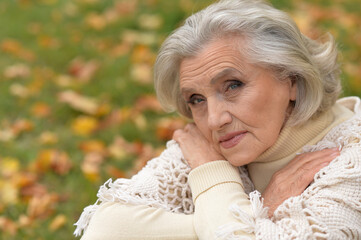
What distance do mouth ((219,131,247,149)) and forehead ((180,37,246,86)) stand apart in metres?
0.30

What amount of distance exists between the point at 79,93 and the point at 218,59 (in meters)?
2.88

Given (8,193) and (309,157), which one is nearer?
(309,157)

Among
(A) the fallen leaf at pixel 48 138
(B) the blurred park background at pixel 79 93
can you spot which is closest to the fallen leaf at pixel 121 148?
(B) the blurred park background at pixel 79 93

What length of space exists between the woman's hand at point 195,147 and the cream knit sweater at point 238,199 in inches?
2.0

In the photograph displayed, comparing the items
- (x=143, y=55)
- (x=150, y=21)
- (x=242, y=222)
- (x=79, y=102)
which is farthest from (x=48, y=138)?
(x=242, y=222)

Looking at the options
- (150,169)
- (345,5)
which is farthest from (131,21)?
(150,169)

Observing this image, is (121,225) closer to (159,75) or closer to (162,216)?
(162,216)

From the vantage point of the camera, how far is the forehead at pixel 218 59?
2418mm

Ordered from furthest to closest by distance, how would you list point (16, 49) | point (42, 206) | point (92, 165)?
1. point (16, 49)
2. point (92, 165)
3. point (42, 206)

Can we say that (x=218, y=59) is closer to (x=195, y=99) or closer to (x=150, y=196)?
(x=195, y=99)

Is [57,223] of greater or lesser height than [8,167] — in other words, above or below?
below

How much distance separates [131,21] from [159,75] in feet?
12.1

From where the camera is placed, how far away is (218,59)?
2432 mm

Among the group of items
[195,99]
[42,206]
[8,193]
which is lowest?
[195,99]
